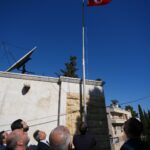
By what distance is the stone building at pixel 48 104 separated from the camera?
968 centimetres

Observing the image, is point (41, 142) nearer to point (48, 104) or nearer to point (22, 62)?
point (48, 104)

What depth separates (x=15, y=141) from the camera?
2.75m

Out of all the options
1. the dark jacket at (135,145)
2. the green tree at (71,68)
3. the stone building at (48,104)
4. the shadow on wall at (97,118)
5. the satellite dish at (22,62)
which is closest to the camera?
the dark jacket at (135,145)

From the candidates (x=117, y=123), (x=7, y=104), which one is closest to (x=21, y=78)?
(x=7, y=104)

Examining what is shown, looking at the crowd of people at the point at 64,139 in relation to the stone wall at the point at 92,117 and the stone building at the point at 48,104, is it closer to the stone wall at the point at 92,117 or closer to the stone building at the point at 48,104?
the stone building at the point at 48,104

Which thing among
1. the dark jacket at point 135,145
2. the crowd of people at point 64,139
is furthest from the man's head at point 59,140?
the dark jacket at point 135,145

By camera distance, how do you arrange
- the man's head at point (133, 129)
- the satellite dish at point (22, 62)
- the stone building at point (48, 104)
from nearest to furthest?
the man's head at point (133, 129)
the stone building at point (48, 104)
the satellite dish at point (22, 62)

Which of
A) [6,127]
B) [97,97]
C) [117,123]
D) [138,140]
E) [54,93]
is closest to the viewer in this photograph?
[138,140]

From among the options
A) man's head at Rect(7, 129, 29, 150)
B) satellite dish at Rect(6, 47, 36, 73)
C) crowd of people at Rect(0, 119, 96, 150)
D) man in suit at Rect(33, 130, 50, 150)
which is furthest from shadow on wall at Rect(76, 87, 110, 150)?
man's head at Rect(7, 129, 29, 150)

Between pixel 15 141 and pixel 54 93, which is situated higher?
pixel 54 93

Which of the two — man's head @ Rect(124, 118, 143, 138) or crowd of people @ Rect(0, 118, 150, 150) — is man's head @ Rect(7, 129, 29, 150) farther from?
man's head @ Rect(124, 118, 143, 138)

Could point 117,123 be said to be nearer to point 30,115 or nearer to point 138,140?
point 30,115

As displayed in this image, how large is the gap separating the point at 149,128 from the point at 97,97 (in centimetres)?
2979

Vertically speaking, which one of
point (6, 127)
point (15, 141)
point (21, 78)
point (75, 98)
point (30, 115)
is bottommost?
point (15, 141)
